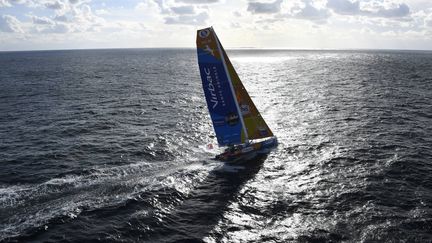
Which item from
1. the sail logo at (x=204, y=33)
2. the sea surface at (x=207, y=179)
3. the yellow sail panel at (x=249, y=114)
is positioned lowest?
the sea surface at (x=207, y=179)

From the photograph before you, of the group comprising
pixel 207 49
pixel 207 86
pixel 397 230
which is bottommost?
pixel 397 230

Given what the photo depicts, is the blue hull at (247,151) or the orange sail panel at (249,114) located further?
the orange sail panel at (249,114)

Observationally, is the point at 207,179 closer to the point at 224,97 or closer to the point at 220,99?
the point at 220,99

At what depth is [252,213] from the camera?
75.2 feet

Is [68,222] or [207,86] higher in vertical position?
[207,86]

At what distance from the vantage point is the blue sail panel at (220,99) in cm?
3125

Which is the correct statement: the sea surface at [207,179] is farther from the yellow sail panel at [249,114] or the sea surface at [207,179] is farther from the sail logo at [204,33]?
the sail logo at [204,33]

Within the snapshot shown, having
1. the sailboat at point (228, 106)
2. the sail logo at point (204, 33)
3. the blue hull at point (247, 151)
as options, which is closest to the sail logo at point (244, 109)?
the sailboat at point (228, 106)

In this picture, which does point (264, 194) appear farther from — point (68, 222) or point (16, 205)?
point (16, 205)

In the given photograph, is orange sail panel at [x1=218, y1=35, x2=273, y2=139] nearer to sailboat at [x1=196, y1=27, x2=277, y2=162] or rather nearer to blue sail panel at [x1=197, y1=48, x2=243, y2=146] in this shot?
sailboat at [x1=196, y1=27, x2=277, y2=162]

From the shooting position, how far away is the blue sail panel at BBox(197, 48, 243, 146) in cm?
3125

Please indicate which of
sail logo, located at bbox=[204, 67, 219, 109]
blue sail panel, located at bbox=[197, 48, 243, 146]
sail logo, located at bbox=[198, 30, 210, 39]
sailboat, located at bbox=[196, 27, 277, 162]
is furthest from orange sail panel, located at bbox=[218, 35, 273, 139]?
sail logo, located at bbox=[198, 30, 210, 39]

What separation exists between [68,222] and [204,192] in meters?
9.66

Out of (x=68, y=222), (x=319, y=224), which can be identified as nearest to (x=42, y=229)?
(x=68, y=222)
